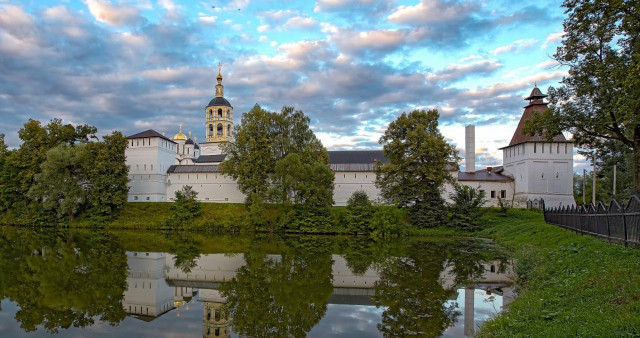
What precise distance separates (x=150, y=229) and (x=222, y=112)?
95.1 feet

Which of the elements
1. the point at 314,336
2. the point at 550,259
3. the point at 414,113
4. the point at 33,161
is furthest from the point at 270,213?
the point at 314,336

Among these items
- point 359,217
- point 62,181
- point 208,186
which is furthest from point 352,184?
point 62,181

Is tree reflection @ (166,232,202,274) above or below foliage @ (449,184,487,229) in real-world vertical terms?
below

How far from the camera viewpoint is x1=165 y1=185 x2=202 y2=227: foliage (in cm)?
2995

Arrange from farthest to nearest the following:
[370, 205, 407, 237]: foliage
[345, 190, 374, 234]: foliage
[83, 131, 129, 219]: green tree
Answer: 1. [83, 131, 129, 219]: green tree
2. [345, 190, 374, 234]: foliage
3. [370, 205, 407, 237]: foliage

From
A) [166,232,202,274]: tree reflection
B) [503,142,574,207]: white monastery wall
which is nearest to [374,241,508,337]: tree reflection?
[166,232,202,274]: tree reflection

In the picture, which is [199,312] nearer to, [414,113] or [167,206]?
[414,113]

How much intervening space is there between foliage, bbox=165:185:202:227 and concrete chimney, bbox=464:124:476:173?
22.5m

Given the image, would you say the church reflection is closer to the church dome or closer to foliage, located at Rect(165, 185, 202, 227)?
foliage, located at Rect(165, 185, 202, 227)

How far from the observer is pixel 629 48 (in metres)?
13.3

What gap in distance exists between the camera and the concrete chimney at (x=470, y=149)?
36.1 meters

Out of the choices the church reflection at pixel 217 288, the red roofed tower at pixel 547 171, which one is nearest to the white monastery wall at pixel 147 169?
the church reflection at pixel 217 288

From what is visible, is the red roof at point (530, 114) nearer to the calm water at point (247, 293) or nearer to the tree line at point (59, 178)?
the calm water at point (247, 293)

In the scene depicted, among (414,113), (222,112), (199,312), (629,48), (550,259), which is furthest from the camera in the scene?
(222,112)
